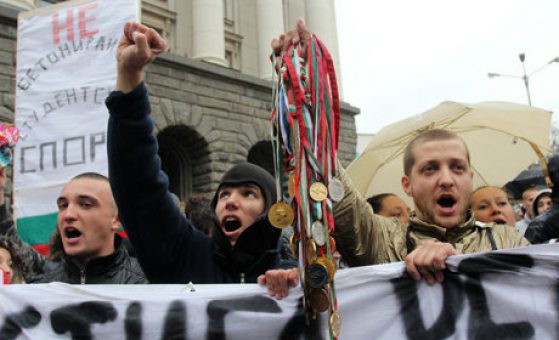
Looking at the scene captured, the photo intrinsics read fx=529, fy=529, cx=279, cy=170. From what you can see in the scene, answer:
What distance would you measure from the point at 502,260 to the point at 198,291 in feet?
3.04

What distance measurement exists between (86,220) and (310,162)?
1400 millimetres

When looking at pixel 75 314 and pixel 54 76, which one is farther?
pixel 54 76

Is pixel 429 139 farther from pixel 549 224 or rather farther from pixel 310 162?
pixel 549 224

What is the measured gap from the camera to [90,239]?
2.31m

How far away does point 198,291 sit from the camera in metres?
1.67

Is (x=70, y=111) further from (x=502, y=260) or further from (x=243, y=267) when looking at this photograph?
(x=502, y=260)

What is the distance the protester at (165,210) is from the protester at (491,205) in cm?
192

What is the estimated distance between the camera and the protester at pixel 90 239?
2297 millimetres

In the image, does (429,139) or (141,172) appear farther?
(429,139)

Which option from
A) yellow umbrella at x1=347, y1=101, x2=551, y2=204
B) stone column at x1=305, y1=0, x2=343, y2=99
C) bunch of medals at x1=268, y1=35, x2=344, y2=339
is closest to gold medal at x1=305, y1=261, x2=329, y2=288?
bunch of medals at x1=268, y1=35, x2=344, y2=339

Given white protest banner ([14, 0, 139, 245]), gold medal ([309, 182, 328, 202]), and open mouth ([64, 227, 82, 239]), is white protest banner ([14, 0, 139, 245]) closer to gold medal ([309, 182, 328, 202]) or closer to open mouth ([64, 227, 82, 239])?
open mouth ([64, 227, 82, 239])

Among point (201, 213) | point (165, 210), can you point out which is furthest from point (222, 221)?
point (201, 213)

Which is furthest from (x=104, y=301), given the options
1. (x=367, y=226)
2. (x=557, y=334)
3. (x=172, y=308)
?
(x=557, y=334)

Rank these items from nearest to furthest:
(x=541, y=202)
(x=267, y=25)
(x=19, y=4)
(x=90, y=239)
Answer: (x=90, y=239), (x=541, y=202), (x=19, y=4), (x=267, y=25)
